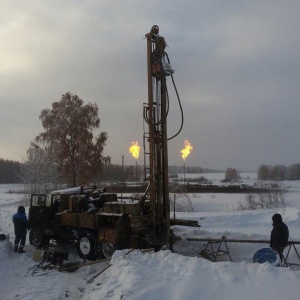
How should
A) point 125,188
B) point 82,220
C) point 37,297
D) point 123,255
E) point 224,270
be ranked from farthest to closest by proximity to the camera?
point 125,188 < point 82,220 < point 123,255 < point 37,297 < point 224,270

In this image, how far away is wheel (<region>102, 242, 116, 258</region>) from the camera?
10.8m

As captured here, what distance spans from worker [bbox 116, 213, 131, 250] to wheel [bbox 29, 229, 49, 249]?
4499 mm

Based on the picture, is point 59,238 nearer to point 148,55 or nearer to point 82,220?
point 82,220

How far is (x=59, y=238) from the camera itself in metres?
13.8

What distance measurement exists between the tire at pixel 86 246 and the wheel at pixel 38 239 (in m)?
2.41

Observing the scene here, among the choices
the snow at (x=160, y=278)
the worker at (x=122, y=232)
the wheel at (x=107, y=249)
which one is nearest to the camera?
the snow at (x=160, y=278)

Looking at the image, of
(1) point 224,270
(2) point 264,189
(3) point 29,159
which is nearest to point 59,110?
(3) point 29,159

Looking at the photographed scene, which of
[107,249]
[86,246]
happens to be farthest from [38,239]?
[107,249]

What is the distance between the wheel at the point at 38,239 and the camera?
1368cm

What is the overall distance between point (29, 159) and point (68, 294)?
2700 cm

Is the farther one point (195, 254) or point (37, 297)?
point (195, 254)

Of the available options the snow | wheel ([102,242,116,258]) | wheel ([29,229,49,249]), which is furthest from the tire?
wheel ([29,229,49,249])

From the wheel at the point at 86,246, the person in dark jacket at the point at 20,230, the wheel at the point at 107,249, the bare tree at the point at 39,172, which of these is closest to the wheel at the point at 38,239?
the person in dark jacket at the point at 20,230

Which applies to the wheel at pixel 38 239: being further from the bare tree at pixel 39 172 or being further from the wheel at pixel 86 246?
the bare tree at pixel 39 172
